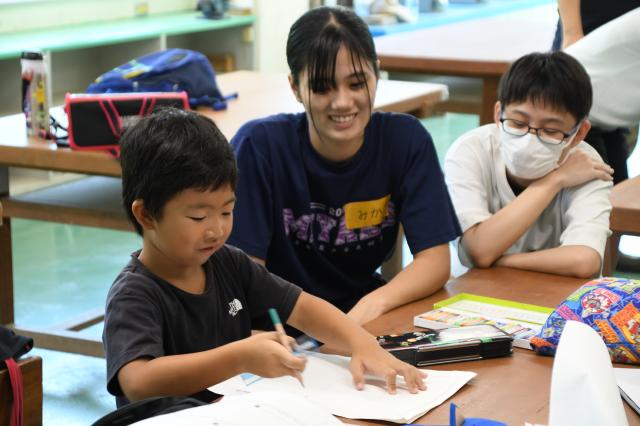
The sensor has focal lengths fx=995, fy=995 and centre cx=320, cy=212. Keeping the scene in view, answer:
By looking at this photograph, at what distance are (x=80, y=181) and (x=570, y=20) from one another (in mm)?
1677

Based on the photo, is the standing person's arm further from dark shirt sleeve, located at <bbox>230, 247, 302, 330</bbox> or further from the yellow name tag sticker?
dark shirt sleeve, located at <bbox>230, 247, 302, 330</bbox>

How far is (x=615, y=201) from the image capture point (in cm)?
211

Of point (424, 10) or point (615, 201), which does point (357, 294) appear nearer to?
point (615, 201)

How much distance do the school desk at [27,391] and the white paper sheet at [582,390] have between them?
0.76m

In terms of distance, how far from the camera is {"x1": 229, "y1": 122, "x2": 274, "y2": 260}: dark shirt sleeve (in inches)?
73.4

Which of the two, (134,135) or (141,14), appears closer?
(134,135)

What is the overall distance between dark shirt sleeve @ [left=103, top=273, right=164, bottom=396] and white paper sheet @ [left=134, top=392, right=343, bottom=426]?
264 millimetres

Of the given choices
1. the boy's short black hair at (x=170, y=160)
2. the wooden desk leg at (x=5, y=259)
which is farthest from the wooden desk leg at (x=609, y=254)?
the wooden desk leg at (x=5, y=259)

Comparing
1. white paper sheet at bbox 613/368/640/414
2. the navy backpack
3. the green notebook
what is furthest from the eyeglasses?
the navy backpack

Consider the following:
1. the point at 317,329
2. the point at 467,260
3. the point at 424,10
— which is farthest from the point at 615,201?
the point at 424,10

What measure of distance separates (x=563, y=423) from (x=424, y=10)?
8.03m

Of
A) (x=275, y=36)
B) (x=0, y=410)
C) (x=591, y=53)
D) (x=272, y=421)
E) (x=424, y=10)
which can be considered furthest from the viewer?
(x=424, y=10)

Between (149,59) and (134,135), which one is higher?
(134,135)

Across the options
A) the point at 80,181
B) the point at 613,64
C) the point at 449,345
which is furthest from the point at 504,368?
the point at 80,181
